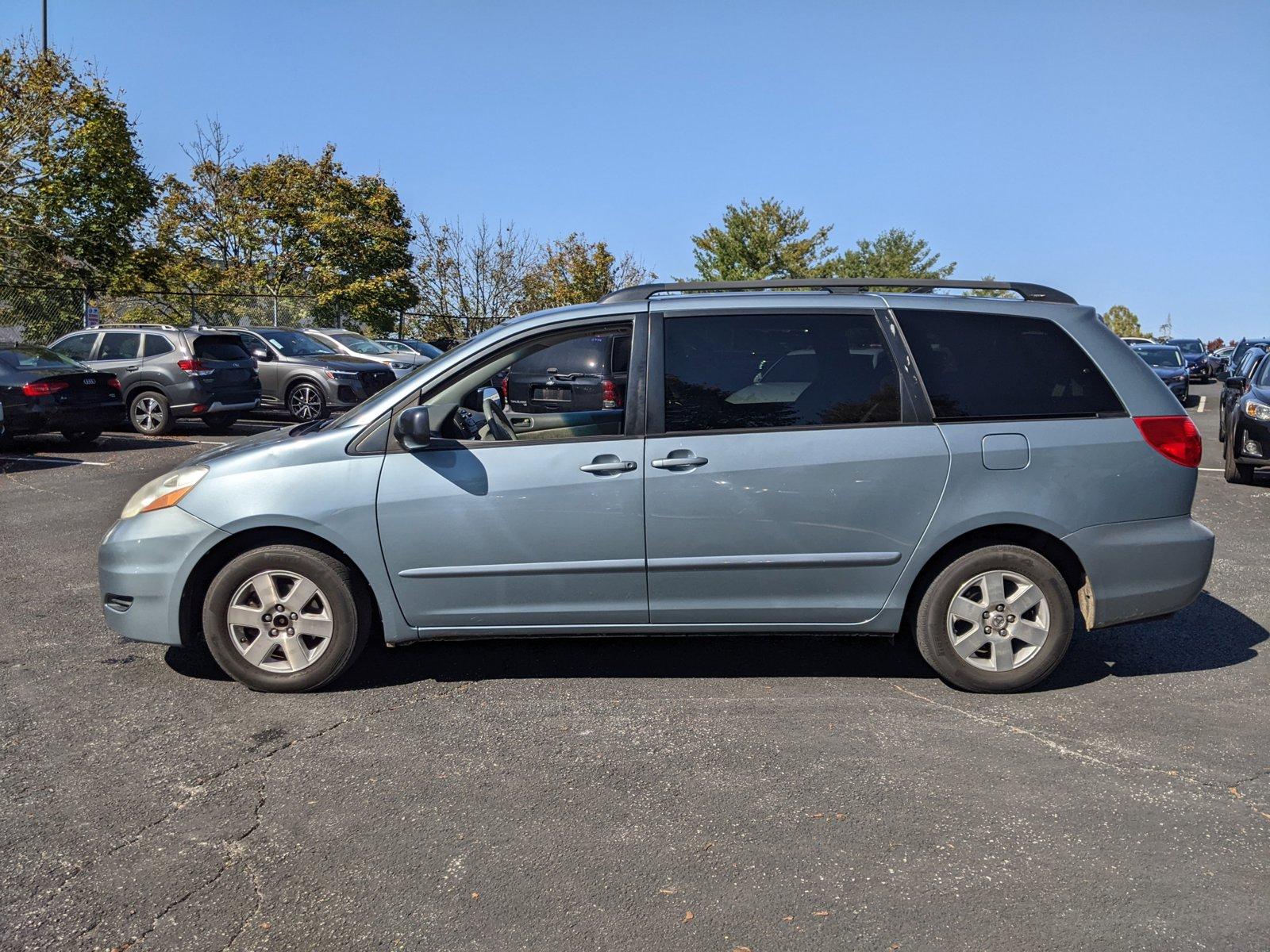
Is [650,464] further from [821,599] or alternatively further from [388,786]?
[388,786]

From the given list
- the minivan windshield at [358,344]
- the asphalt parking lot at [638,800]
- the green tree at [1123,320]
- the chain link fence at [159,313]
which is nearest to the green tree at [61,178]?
the chain link fence at [159,313]

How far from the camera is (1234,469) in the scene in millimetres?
12617

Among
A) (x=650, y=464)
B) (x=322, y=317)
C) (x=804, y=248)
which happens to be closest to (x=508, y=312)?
(x=322, y=317)

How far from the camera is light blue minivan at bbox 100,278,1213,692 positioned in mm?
4945

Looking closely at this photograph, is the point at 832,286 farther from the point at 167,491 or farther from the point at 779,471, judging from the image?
the point at 167,491

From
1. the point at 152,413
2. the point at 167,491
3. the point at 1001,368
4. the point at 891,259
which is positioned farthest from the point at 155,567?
the point at 891,259

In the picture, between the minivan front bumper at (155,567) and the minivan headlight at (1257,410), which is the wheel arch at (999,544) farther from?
the minivan headlight at (1257,410)

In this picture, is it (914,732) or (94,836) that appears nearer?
(94,836)

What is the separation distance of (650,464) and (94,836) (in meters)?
2.51

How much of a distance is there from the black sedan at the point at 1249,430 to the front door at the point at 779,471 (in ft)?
28.7

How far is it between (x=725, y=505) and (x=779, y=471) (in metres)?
0.28

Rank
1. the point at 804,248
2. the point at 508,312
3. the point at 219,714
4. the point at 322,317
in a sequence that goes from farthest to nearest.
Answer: the point at 804,248 → the point at 508,312 → the point at 322,317 → the point at 219,714

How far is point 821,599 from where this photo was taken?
16.5 feet

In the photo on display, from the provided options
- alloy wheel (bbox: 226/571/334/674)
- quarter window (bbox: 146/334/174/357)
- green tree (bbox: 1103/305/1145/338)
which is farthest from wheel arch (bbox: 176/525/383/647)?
green tree (bbox: 1103/305/1145/338)
